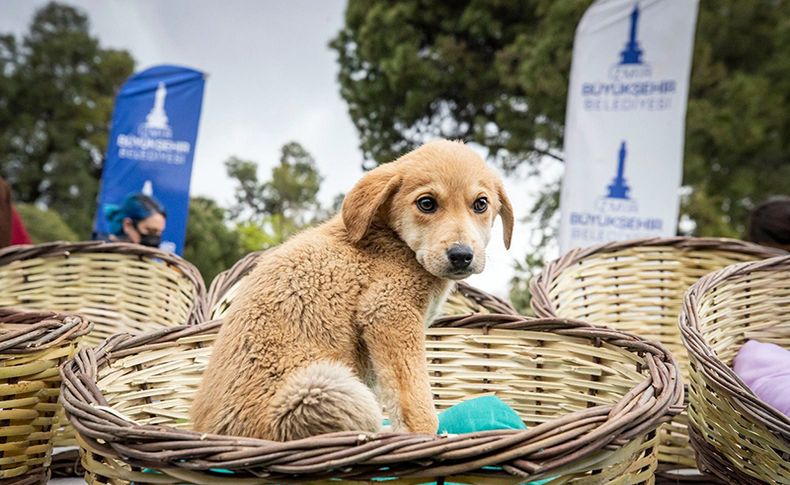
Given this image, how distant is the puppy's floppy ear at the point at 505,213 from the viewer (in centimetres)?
123

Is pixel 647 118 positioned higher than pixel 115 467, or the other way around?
pixel 647 118

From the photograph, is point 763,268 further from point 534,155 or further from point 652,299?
point 534,155

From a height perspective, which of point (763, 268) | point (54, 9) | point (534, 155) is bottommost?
point (763, 268)

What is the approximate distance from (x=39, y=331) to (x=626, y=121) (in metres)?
3.44

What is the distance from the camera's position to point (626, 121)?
3.92 m

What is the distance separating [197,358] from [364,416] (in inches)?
20.7

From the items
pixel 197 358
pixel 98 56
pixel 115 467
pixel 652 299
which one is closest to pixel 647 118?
pixel 652 299

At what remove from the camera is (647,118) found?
387 cm

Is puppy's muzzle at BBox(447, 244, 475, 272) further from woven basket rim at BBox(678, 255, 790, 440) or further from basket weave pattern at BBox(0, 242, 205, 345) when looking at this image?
basket weave pattern at BBox(0, 242, 205, 345)

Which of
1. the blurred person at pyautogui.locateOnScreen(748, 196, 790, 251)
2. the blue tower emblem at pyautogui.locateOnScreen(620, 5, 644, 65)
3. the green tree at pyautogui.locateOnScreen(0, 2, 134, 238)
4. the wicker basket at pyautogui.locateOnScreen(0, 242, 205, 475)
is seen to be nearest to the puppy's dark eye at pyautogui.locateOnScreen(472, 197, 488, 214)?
the wicker basket at pyautogui.locateOnScreen(0, 242, 205, 475)

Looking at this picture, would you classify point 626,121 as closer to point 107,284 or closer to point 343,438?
point 107,284

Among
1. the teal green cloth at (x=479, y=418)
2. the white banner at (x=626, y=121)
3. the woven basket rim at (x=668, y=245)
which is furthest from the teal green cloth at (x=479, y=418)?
the white banner at (x=626, y=121)

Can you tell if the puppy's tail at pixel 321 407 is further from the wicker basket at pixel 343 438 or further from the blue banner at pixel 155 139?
the blue banner at pixel 155 139

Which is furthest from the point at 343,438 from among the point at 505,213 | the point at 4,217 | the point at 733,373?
the point at 4,217
